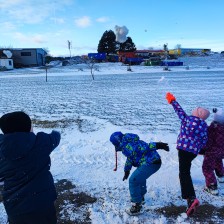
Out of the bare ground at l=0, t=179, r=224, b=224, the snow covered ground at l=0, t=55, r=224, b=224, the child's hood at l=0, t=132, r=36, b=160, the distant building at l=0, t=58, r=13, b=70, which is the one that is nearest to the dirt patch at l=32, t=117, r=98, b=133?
the snow covered ground at l=0, t=55, r=224, b=224

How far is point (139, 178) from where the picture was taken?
3.54m

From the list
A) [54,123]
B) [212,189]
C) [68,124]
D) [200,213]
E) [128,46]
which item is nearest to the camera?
[200,213]

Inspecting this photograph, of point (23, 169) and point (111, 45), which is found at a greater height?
point (111, 45)

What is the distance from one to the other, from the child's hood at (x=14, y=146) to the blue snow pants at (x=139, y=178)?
5.39ft

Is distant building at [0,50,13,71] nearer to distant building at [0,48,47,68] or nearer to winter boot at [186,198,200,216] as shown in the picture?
distant building at [0,48,47,68]

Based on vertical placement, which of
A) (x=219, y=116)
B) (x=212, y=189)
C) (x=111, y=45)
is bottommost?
(x=212, y=189)

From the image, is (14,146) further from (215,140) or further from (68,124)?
(68,124)

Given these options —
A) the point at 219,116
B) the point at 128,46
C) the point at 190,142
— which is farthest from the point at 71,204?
the point at 128,46

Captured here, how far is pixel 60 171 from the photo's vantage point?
5121 mm

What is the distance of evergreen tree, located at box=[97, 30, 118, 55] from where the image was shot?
230 ft

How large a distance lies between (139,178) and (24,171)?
163 centimetres

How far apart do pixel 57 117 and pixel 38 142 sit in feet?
23.4

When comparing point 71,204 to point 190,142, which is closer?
point 190,142

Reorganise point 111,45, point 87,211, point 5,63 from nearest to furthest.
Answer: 1. point 87,211
2. point 5,63
3. point 111,45
